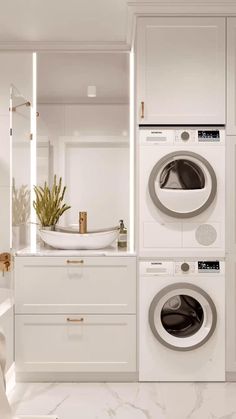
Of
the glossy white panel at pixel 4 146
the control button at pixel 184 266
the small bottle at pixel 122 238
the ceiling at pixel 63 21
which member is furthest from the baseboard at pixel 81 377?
the ceiling at pixel 63 21

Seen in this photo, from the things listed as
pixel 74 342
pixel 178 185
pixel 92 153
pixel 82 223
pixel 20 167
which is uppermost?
pixel 92 153

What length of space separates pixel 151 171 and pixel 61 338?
4.13ft

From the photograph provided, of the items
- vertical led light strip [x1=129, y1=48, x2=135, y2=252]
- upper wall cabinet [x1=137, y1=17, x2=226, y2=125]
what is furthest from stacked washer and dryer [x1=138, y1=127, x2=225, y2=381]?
vertical led light strip [x1=129, y1=48, x2=135, y2=252]

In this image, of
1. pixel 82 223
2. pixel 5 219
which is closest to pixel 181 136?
pixel 82 223

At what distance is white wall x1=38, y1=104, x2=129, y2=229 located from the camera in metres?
3.88

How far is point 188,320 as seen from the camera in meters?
3.36

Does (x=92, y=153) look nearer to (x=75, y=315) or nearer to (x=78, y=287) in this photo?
(x=78, y=287)

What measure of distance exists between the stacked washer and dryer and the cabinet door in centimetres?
8

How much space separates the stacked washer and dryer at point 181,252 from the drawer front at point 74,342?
12 cm

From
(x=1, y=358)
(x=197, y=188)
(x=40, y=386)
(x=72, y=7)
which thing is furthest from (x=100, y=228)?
(x=1, y=358)

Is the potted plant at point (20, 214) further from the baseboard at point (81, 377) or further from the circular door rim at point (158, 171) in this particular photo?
the circular door rim at point (158, 171)

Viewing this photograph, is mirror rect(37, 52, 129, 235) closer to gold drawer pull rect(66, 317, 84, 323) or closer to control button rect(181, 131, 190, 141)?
control button rect(181, 131, 190, 141)

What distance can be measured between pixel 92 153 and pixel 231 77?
1211mm

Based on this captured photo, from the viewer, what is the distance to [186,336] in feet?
10.9
